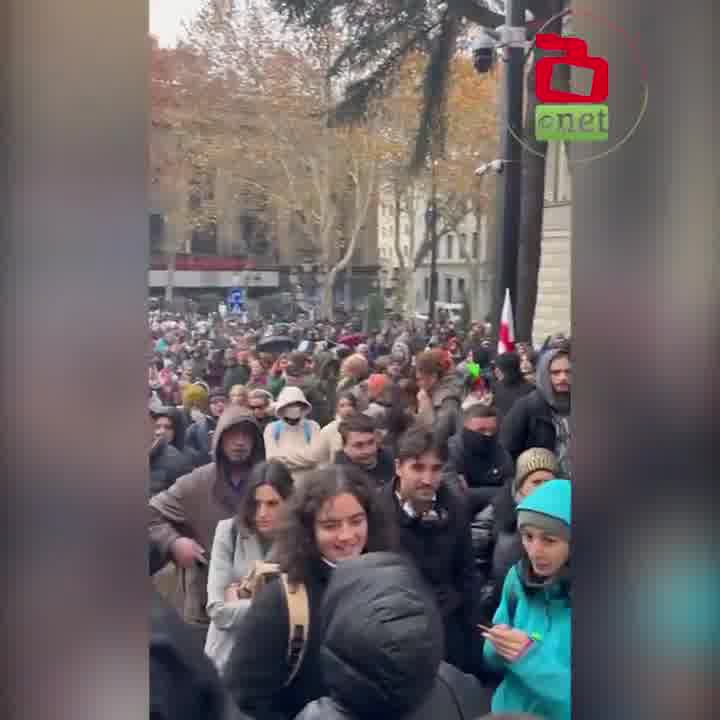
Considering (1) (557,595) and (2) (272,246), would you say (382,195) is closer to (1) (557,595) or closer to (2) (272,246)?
(2) (272,246)

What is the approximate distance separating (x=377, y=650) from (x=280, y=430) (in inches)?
24.8

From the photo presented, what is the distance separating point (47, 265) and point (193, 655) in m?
0.94

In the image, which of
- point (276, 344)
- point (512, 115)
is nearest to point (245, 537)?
point (276, 344)

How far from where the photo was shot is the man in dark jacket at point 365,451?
2697mm

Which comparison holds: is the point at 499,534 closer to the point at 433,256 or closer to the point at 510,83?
the point at 433,256

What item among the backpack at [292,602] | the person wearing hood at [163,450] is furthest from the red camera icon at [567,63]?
the backpack at [292,602]

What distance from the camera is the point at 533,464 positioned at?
2.86m

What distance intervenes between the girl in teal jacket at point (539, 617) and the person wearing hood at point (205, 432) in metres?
0.80

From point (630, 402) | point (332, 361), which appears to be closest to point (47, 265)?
point (332, 361)

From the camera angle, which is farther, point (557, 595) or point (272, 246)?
point (557, 595)

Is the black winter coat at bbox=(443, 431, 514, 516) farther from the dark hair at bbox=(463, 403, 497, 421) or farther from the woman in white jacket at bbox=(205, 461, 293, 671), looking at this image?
the woman in white jacket at bbox=(205, 461, 293, 671)

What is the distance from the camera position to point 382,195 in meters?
2.77

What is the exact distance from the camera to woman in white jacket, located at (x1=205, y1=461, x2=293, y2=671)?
8.43ft

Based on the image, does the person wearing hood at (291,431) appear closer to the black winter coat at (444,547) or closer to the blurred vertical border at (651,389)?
the black winter coat at (444,547)
